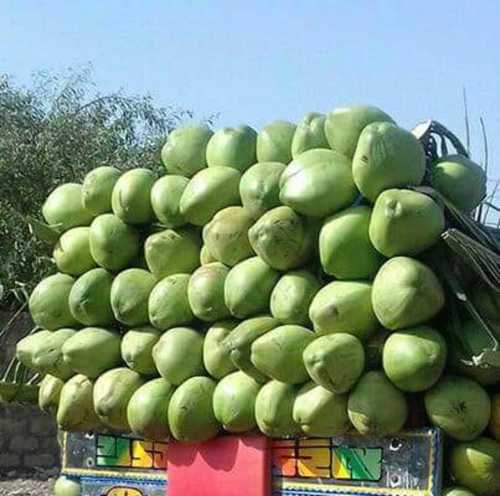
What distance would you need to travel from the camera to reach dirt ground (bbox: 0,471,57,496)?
9.44 metres

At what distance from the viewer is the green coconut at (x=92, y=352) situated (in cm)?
435

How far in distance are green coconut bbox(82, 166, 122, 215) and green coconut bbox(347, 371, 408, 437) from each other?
150 centimetres

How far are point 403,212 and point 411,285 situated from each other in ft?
0.74

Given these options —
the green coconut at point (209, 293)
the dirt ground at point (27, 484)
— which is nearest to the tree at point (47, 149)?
the dirt ground at point (27, 484)

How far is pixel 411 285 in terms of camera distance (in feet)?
11.2

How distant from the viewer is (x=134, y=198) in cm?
434

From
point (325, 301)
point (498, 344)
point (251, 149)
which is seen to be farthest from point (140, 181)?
point (498, 344)

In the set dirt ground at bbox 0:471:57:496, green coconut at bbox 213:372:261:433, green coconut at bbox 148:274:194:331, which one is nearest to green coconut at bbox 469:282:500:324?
green coconut at bbox 213:372:261:433

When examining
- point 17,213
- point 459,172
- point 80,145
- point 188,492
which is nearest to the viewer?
point 459,172

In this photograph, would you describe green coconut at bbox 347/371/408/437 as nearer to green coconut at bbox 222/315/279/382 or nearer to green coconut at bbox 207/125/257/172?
green coconut at bbox 222/315/279/382

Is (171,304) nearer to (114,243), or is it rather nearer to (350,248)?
(114,243)

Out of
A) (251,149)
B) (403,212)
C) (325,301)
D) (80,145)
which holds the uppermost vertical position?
(80,145)

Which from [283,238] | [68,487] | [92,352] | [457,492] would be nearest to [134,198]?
[92,352]

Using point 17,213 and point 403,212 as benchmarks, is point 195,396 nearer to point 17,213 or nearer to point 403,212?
point 403,212
